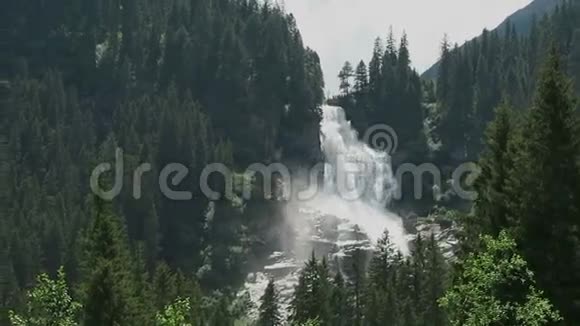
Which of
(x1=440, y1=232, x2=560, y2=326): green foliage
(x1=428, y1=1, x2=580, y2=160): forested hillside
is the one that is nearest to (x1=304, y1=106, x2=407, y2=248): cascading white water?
(x1=428, y1=1, x2=580, y2=160): forested hillside

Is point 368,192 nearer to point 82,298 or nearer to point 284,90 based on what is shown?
point 284,90

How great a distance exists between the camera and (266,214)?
156m

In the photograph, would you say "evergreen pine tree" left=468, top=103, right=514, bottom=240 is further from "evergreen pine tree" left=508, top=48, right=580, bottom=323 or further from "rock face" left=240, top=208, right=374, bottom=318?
"rock face" left=240, top=208, right=374, bottom=318

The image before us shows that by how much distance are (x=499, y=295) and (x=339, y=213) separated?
148520 mm

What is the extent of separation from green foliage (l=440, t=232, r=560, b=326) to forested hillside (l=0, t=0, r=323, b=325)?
69070mm

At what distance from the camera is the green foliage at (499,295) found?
63.5ft

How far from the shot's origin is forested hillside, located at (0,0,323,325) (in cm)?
12925

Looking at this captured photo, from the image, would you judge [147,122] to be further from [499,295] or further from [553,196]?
[499,295]

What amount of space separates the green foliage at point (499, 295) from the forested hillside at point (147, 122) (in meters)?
69.1

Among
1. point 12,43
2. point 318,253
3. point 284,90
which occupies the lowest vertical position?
point 318,253

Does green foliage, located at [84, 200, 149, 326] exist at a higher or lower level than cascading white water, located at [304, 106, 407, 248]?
lower

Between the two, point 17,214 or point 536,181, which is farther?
point 17,214

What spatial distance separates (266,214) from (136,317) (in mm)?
111883

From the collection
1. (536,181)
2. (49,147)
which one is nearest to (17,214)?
(49,147)
